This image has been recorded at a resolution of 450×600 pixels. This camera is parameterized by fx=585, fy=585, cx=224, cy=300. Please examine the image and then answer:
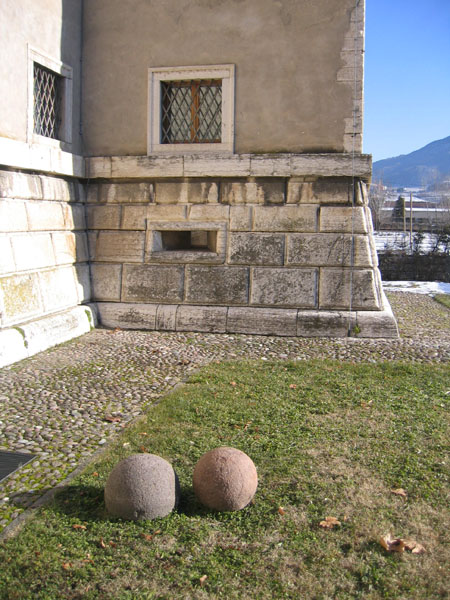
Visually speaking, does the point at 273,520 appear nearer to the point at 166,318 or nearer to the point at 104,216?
the point at 166,318

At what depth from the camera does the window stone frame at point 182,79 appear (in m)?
8.77

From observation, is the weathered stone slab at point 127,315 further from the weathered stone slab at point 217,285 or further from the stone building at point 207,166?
the weathered stone slab at point 217,285

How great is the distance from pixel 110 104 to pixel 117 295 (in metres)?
2.97

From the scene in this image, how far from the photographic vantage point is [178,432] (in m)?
4.76

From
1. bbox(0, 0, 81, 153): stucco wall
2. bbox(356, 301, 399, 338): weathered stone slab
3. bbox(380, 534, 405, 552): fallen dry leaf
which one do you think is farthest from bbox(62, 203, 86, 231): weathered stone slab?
bbox(380, 534, 405, 552): fallen dry leaf

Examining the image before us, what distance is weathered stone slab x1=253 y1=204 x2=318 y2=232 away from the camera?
866 centimetres

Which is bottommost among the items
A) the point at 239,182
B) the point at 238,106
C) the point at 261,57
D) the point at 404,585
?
the point at 404,585

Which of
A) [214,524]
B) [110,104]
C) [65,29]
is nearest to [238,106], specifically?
[110,104]

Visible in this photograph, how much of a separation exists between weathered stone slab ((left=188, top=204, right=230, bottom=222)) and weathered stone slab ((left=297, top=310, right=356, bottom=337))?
1.90 m

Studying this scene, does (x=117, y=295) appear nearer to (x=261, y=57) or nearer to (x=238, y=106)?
(x=238, y=106)

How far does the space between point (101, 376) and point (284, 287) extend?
338 centimetres

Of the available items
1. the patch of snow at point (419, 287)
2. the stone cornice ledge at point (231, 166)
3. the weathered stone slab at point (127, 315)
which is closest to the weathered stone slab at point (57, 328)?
the weathered stone slab at point (127, 315)

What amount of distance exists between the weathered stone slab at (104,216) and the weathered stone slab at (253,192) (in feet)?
5.53

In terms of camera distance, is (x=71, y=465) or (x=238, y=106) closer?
(x=71, y=465)
